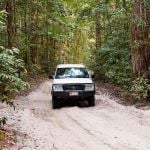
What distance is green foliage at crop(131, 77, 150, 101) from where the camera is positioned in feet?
55.2

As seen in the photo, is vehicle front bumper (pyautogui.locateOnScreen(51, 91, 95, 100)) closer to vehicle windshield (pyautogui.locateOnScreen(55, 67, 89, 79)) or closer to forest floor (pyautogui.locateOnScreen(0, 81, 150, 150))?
forest floor (pyautogui.locateOnScreen(0, 81, 150, 150))

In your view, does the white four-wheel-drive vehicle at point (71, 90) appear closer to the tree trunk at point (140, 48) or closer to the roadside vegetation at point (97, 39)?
the roadside vegetation at point (97, 39)

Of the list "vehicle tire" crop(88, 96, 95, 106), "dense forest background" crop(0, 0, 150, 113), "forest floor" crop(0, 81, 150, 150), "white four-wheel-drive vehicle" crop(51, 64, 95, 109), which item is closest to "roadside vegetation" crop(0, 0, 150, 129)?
"dense forest background" crop(0, 0, 150, 113)

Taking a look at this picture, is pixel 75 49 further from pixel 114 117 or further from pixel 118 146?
pixel 118 146

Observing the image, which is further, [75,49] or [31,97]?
[75,49]

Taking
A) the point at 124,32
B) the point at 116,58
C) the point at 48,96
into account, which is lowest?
the point at 48,96

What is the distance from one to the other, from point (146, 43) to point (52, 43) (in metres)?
36.5

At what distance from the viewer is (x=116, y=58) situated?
27031 millimetres

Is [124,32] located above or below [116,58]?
above

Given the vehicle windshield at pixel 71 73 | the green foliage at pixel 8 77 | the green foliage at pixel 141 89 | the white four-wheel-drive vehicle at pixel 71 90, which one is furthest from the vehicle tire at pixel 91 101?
the green foliage at pixel 8 77

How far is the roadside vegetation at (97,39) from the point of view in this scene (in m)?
10.9

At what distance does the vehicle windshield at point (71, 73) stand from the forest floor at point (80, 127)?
1429mm

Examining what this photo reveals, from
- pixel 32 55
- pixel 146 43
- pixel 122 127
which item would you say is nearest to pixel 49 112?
pixel 122 127

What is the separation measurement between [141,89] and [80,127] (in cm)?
525
